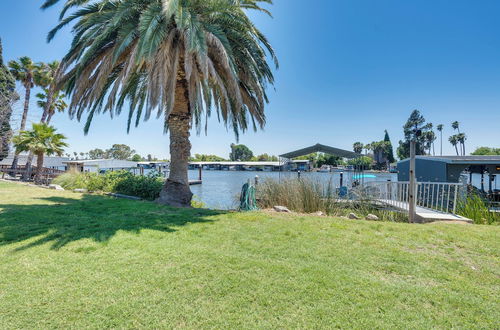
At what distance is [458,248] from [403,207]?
4358 mm

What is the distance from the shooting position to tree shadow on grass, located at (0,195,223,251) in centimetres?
396

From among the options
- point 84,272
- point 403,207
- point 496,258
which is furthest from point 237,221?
point 403,207

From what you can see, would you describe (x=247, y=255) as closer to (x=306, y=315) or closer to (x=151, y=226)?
(x=306, y=315)

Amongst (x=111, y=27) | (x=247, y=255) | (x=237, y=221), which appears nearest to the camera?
(x=247, y=255)

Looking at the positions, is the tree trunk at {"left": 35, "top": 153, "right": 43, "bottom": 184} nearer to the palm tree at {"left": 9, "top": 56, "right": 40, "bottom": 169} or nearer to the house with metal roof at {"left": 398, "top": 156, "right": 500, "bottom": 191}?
the palm tree at {"left": 9, "top": 56, "right": 40, "bottom": 169}

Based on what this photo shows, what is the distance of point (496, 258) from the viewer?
3.44m

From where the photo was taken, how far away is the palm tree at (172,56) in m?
6.54

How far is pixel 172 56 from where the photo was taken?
7.35 m

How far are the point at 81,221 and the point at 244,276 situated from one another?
4138 mm

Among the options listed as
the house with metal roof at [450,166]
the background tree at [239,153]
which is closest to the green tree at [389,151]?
the background tree at [239,153]

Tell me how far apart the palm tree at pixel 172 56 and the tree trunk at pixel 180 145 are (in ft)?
0.11

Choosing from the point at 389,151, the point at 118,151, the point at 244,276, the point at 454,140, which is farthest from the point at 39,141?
the point at 118,151

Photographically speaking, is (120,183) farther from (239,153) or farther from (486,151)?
(239,153)

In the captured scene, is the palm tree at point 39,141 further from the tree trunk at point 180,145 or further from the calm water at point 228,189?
the tree trunk at point 180,145
